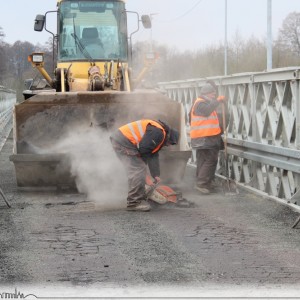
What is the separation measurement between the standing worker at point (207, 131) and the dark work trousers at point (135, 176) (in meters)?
1.80

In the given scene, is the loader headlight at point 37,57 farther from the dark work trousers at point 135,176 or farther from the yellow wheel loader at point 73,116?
the dark work trousers at point 135,176

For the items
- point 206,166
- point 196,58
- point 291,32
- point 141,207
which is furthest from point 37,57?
point 291,32

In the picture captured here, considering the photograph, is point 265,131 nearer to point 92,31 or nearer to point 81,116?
point 81,116

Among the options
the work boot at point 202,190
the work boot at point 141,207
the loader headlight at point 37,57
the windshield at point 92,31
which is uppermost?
the windshield at point 92,31

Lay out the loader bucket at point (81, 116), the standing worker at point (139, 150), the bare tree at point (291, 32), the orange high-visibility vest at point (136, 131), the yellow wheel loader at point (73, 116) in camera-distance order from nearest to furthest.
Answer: the standing worker at point (139, 150) → the orange high-visibility vest at point (136, 131) → the yellow wheel loader at point (73, 116) → the loader bucket at point (81, 116) → the bare tree at point (291, 32)

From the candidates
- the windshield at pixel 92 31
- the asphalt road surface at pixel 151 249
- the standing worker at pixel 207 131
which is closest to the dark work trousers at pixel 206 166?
the standing worker at pixel 207 131

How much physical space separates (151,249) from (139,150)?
7.63 ft

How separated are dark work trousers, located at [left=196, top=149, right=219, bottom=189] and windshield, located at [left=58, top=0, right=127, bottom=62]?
9.23 ft

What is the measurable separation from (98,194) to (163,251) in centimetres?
342

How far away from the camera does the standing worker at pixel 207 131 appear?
9938 mm

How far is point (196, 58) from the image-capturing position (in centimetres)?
4228

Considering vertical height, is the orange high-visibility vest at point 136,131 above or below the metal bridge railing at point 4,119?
above

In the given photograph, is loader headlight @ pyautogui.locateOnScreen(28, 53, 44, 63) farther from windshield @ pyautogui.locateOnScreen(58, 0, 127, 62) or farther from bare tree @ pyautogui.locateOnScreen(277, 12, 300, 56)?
bare tree @ pyautogui.locateOnScreen(277, 12, 300, 56)

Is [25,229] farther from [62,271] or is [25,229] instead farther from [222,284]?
[222,284]
